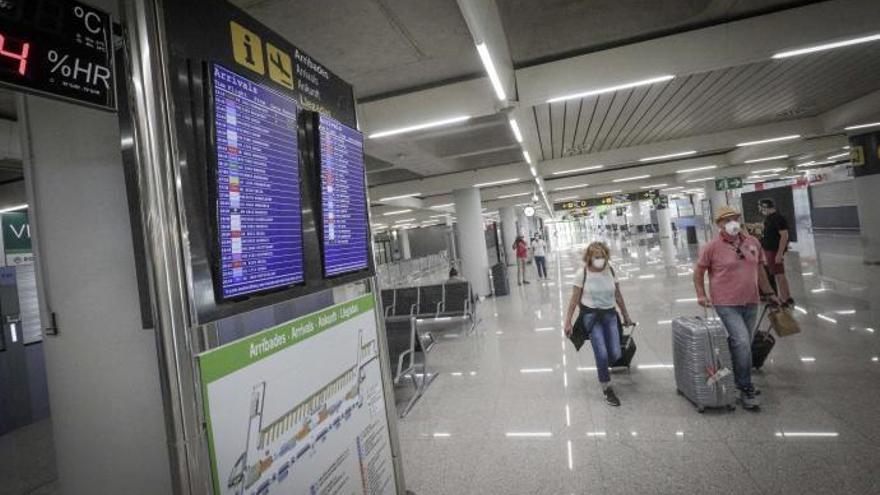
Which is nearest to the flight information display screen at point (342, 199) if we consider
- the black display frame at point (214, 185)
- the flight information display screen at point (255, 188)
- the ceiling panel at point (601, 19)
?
the flight information display screen at point (255, 188)

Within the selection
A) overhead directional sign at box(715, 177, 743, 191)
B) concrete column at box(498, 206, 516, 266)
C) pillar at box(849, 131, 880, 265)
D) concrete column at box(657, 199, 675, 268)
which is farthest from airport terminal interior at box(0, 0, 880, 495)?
concrete column at box(498, 206, 516, 266)

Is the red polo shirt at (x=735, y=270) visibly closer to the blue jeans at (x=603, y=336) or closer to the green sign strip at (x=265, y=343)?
the blue jeans at (x=603, y=336)

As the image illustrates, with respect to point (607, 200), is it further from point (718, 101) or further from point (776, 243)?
point (776, 243)

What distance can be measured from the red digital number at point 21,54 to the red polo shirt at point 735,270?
4938 mm

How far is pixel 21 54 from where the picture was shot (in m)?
1.49

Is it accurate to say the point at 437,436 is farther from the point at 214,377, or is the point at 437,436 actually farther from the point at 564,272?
the point at 564,272

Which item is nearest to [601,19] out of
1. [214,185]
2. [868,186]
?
[214,185]

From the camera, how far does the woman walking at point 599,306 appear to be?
15.8ft

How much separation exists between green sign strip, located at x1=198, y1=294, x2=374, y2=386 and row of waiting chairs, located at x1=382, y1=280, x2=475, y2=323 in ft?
23.2

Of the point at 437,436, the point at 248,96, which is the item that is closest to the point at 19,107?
the point at 248,96

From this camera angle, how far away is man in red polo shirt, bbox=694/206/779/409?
13.4 ft

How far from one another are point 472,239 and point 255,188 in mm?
13116

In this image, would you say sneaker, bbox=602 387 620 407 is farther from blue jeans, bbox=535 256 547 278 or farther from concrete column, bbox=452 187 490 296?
blue jeans, bbox=535 256 547 278

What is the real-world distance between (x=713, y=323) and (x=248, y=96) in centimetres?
451
